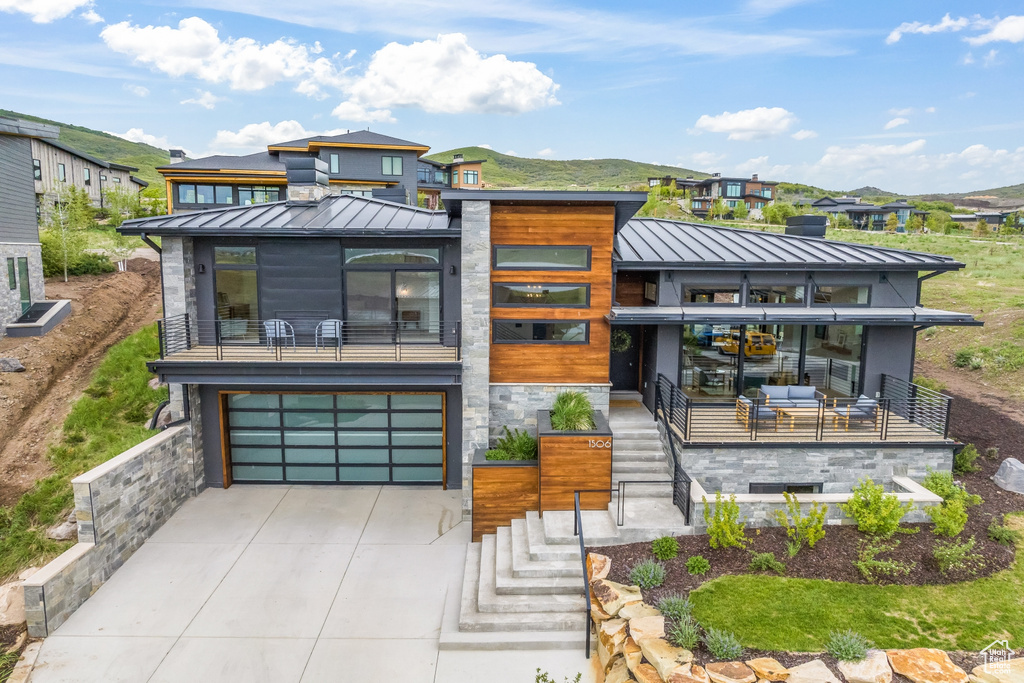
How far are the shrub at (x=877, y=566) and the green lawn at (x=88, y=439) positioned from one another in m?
15.4

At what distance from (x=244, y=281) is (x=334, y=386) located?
3.44 metres

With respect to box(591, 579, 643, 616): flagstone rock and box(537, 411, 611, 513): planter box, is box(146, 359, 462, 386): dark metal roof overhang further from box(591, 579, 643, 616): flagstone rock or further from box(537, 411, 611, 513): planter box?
box(591, 579, 643, 616): flagstone rock

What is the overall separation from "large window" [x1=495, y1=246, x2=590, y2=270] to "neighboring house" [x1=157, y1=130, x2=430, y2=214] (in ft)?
87.0

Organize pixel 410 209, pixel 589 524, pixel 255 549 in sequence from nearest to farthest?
pixel 589 524
pixel 255 549
pixel 410 209

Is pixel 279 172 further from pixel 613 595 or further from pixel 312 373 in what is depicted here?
pixel 613 595

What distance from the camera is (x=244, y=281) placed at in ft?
46.1

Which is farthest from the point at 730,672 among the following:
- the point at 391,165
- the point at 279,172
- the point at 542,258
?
the point at 391,165

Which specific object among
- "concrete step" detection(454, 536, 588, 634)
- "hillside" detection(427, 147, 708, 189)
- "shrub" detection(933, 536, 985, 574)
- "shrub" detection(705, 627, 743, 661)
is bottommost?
"concrete step" detection(454, 536, 588, 634)

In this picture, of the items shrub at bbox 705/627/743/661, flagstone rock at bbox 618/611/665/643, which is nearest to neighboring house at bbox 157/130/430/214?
flagstone rock at bbox 618/611/665/643

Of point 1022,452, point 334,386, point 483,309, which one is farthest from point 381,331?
point 1022,452

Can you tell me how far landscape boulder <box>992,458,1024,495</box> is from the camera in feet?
38.0

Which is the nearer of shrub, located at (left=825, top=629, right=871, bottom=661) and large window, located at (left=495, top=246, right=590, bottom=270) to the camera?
shrub, located at (left=825, top=629, right=871, bottom=661)

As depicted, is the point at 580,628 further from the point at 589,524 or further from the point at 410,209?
the point at 410,209

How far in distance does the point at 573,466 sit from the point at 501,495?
162 cm
